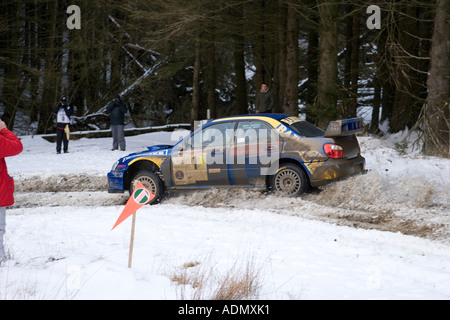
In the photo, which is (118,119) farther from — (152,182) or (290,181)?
(290,181)

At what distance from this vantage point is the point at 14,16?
2753cm

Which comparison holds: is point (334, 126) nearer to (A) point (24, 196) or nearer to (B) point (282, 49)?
(A) point (24, 196)

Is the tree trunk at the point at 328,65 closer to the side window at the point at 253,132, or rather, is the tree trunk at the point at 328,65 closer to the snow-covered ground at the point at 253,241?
the snow-covered ground at the point at 253,241

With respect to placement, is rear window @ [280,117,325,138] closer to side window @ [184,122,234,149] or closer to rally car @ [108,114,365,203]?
rally car @ [108,114,365,203]

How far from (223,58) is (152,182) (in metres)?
25.7

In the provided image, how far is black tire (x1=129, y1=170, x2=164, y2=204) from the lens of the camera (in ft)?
35.9

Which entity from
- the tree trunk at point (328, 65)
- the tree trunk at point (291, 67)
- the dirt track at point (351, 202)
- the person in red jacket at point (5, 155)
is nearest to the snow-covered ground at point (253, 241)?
the dirt track at point (351, 202)

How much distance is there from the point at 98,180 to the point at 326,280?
8869 mm

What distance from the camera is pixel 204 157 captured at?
10.6 metres

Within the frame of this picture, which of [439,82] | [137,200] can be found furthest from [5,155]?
[439,82]

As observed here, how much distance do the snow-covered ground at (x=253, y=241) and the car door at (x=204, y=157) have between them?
0.42 m

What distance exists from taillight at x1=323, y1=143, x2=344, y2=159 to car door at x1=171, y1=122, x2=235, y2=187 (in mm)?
1729

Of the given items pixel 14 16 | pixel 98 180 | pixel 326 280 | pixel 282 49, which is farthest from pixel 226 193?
pixel 14 16

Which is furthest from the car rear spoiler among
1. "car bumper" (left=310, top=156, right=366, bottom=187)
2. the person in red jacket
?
the person in red jacket
